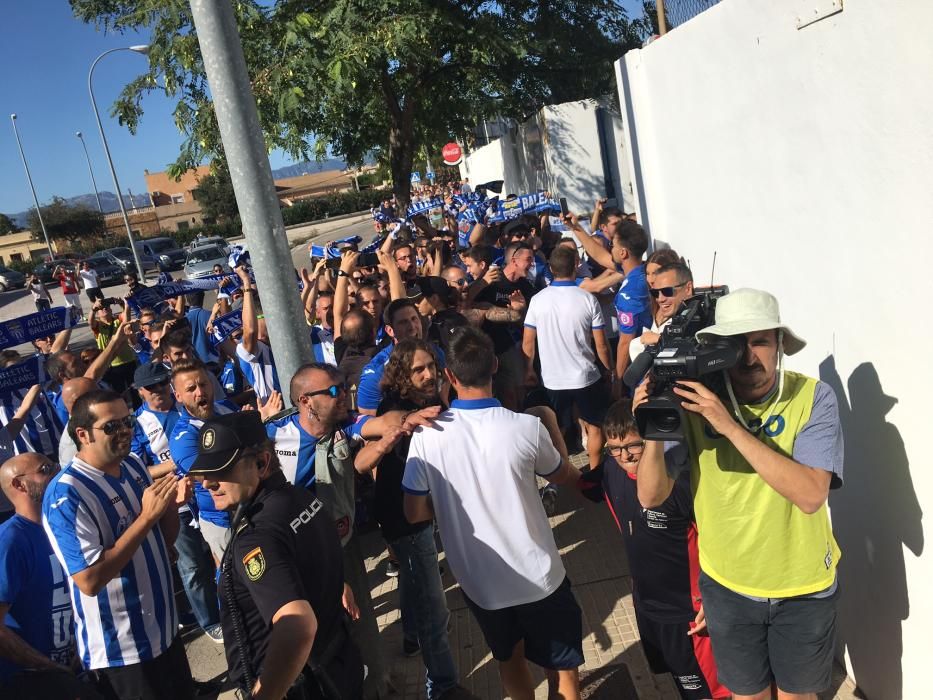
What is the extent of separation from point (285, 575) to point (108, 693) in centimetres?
150

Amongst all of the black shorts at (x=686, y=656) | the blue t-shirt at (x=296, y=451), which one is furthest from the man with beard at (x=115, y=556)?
the black shorts at (x=686, y=656)

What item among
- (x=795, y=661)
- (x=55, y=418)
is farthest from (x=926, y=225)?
(x=55, y=418)

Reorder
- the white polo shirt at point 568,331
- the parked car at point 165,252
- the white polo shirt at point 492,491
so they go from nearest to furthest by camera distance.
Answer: the white polo shirt at point 492,491
the white polo shirt at point 568,331
the parked car at point 165,252

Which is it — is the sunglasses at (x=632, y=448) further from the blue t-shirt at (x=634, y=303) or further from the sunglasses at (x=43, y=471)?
A: the sunglasses at (x=43, y=471)

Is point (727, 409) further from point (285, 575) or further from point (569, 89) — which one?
point (569, 89)

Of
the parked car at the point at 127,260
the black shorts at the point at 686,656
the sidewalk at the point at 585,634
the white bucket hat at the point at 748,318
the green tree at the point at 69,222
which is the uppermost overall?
the green tree at the point at 69,222

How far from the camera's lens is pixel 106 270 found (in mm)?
39188

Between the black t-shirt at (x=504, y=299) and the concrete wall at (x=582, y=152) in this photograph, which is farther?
the concrete wall at (x=582, y=152)

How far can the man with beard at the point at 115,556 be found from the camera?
10.4 feet

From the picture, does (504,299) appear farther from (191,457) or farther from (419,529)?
(191,457)

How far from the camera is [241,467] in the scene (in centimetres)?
262

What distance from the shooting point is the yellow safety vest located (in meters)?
2.55

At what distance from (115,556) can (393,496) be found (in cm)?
127

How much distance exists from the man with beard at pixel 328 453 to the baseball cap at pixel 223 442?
86 centimetres
